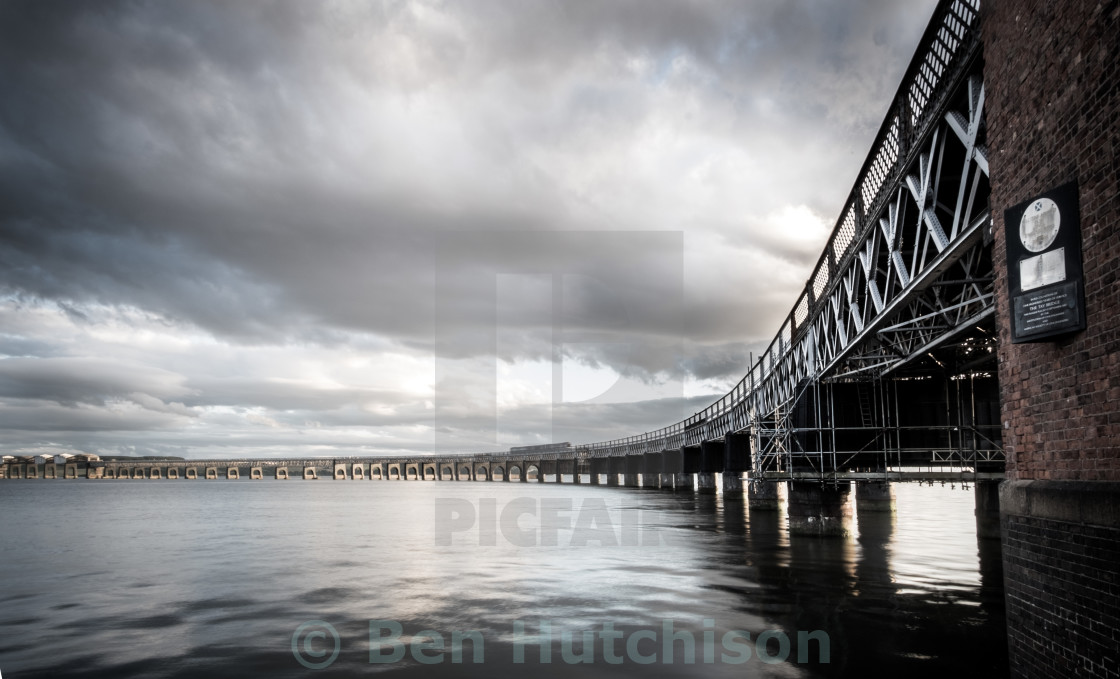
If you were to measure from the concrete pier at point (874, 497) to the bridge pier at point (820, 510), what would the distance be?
18.8 m

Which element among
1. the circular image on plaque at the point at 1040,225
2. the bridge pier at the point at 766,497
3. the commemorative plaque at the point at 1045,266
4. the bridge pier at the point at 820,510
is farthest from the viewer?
the bridge pier at the point at 766,497

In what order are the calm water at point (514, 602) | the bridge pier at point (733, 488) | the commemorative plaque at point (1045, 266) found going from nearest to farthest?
the commemorative plaque at point (1045, 266), the calm water at point (514, 602), the bridge pier at point (733, 488)

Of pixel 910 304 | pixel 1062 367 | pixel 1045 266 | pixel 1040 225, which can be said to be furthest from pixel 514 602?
pixel 1040 225

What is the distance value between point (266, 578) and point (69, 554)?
16.7m

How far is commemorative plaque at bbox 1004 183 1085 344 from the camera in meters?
9.19

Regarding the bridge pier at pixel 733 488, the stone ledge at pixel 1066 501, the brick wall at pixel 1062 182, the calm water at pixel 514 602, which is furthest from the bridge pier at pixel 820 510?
the bridge pier at pixel 733 488

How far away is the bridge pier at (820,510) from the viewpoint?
112ft

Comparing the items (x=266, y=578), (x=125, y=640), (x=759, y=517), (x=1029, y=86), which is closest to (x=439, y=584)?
(x=266, y=578)

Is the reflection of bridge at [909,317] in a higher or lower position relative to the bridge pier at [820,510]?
higher

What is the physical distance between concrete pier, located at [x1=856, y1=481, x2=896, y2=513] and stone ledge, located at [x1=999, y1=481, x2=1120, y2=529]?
44111 mm

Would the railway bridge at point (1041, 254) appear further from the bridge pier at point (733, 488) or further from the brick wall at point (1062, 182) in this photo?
the bridge pier at point (733, 488)

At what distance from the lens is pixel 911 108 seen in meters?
17.8

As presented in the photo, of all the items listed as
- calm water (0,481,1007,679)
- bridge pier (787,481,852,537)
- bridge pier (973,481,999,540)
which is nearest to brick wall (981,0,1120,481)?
calm water (0,481,1007,679)

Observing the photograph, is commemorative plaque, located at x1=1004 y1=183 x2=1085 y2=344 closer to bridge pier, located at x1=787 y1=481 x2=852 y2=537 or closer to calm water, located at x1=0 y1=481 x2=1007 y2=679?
calm water, located at x1=0 y1=481 x2=1007 y2=679
